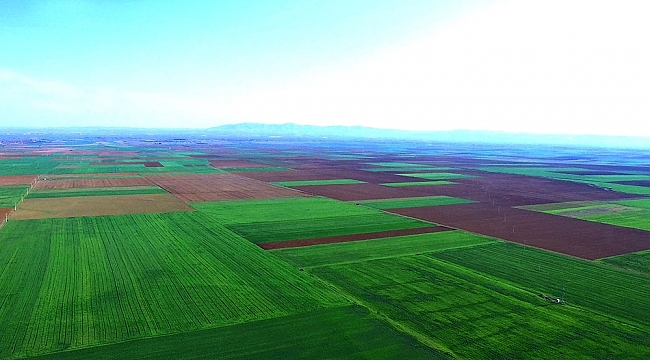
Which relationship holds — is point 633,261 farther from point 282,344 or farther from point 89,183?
point 89,183

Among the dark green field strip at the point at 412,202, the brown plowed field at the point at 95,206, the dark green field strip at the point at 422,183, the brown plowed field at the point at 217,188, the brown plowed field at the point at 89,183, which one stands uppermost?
the brown plowed field at the point at 89,183

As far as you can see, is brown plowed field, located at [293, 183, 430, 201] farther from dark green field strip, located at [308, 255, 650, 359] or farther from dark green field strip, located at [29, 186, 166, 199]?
dark green field strip, located at [308, 255, 650, 359]

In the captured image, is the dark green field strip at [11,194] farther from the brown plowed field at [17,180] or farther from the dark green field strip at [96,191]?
the brown plowed field at [17,180]

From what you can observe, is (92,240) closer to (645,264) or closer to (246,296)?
(246,296)

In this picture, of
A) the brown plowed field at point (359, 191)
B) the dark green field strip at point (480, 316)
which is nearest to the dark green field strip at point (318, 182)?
the brown plowed field at point (359, 191)

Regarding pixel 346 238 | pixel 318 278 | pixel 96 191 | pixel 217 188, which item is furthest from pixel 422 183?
pixel 318 278

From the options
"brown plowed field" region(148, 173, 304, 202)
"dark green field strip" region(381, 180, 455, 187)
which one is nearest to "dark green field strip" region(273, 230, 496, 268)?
"brown plowed field" region(148, 173, 304, 202)
